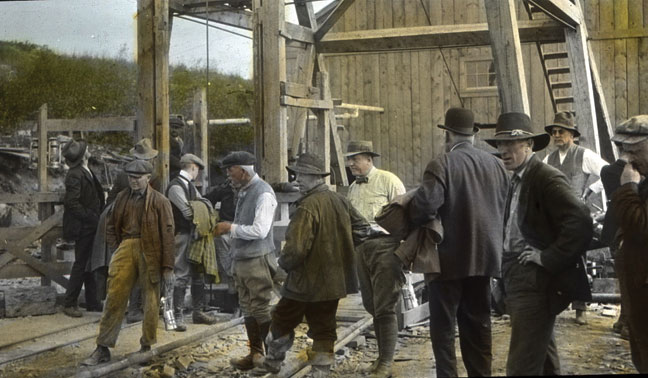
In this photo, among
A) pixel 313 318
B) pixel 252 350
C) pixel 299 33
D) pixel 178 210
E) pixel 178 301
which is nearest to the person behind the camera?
pixel 313 318

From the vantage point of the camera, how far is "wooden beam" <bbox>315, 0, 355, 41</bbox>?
1202cm

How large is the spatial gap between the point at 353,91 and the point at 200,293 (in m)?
6.64

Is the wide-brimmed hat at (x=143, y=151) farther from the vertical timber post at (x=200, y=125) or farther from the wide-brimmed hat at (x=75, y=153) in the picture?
the vertical timber post at (x=200, y=125)

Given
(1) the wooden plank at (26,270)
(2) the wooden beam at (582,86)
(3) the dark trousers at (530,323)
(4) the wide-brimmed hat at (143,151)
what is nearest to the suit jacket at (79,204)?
(1) the wooden plank at (26,270)

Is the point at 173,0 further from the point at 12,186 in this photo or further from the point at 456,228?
the point at 12,186

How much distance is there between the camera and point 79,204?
10.3m

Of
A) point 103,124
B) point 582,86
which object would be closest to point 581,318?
point 582,86

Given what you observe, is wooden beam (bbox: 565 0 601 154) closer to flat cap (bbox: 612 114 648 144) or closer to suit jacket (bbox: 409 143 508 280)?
suit jacket (bbox: 409 143 508 280)

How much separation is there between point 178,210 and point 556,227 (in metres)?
5.29

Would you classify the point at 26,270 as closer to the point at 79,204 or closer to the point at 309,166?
the point at 79,204

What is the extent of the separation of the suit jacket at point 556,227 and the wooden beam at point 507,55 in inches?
133

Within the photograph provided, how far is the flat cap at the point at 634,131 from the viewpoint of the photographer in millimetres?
5043

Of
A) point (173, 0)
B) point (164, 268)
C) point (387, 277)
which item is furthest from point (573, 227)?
point (173, 0)

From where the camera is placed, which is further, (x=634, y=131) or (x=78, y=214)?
(x=78, y=214)
